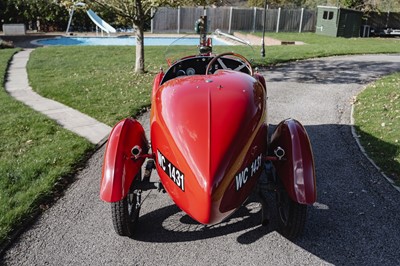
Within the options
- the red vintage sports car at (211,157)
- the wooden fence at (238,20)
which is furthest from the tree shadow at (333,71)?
the wooden fence at (238,20)

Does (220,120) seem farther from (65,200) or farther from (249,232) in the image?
(65,200)

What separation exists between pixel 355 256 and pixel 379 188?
4.83 ft

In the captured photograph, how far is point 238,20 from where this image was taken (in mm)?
28672

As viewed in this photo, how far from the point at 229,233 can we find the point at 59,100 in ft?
18.8

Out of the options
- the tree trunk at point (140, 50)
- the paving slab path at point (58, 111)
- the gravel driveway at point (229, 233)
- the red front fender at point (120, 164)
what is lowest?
the gravel driveway at point (229, 233)

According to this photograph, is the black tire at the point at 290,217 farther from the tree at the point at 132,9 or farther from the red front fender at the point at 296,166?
the tree at the point at 132,9

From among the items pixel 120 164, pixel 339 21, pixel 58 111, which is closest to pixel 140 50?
pixel 58 111

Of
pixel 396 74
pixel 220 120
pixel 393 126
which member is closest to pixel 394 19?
pixel 396 74

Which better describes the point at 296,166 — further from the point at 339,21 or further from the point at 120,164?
the point at 339,21

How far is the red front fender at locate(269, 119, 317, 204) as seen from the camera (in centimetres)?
330

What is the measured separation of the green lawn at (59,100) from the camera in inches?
176

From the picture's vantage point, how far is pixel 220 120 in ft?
10.6

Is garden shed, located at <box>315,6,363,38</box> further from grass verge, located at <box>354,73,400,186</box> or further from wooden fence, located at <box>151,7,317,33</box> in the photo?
grass verge, located at <box>354,73,400,186</box>

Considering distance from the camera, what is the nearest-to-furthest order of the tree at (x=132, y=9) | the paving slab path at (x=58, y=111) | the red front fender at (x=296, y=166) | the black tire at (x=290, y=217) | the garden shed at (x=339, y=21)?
the red front fender at (x=296, y=166)
the black tire at (x=290, y=217)
the paving slab path at (x=58, y=111)
the tree at (x=132, y=9)
the garden shed at (x=339, y=21)
